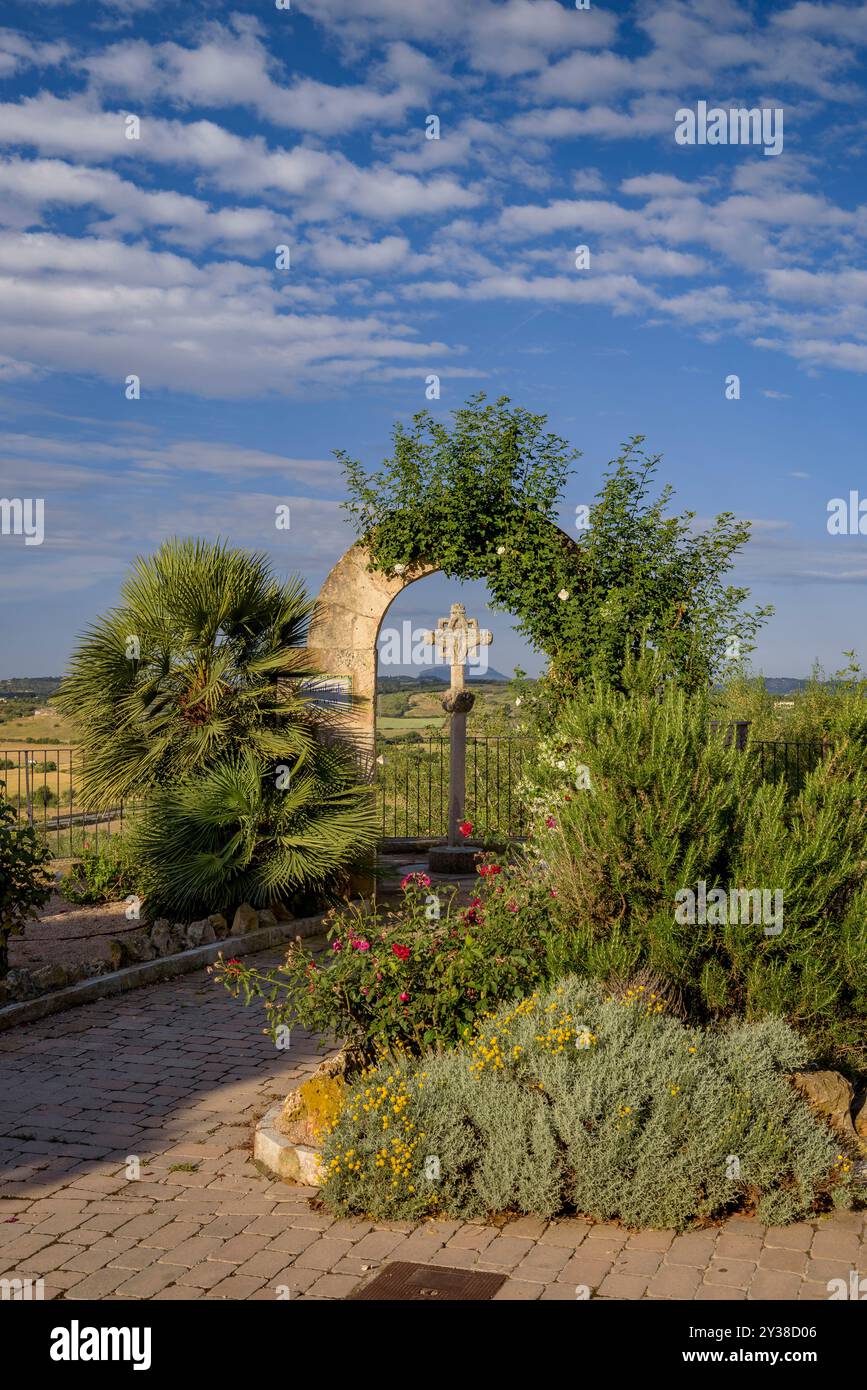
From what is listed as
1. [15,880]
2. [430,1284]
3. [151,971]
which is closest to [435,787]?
[151,971]

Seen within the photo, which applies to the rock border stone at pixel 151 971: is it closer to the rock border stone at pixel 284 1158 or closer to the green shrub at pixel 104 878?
the green shrub at pixel 104 878

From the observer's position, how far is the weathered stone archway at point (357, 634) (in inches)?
442

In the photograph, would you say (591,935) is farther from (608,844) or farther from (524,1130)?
(524,1130)

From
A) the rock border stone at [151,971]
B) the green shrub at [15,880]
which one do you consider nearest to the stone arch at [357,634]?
the rock border stone at [151,971]

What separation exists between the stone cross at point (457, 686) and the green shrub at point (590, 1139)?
348 inches

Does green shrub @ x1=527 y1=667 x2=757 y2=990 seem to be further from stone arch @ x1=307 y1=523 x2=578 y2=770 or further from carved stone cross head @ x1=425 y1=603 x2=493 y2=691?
carved stone cross head @ x1=425 y1=603 x2=493 y2=691

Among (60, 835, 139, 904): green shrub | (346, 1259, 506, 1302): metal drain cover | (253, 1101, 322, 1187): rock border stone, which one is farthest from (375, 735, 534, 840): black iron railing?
Result: (346, 1259, 506, 1302): metal drain cover

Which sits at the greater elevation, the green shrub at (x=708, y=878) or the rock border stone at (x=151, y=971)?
the green shrub at (x=708, y=878)

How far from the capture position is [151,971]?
28.1ft

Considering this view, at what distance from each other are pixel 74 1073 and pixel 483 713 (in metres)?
12.6

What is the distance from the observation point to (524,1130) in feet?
15.5

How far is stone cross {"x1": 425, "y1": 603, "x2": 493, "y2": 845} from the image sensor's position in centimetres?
1405

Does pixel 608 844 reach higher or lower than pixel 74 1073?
higher
